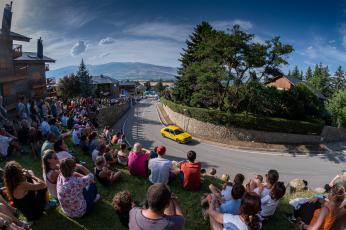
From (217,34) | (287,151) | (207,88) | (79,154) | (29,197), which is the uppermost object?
(217,34)

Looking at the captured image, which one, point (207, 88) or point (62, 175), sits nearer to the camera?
point (62, 175)

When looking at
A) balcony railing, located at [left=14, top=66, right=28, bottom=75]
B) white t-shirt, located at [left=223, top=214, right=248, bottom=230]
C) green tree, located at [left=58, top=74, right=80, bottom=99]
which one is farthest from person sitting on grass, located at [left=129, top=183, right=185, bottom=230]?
green tree, located at [left=58, top=74, right=80, bottom=99]

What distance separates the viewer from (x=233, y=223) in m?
4.03

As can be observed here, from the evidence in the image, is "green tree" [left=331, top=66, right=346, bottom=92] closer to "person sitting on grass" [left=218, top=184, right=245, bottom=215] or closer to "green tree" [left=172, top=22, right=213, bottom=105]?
"green tree" [left=172, top=22, right=213, bottom=105]

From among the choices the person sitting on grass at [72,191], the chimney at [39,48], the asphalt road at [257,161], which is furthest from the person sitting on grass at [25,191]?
the chimney at [39,48]

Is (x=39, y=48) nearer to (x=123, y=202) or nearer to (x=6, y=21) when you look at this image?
(x=6, y=21)

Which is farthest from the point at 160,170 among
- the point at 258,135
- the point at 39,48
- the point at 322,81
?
the point at 322,81

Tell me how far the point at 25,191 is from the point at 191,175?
14.6 feet

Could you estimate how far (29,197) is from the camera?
5207mm

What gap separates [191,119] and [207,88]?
466 cm

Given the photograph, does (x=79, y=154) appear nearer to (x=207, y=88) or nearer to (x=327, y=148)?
(x=207, y=88)

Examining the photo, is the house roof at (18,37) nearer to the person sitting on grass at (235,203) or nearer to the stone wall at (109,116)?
the stone wall at (109,116)

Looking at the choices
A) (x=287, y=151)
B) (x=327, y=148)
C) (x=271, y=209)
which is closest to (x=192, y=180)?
(x=271, y=209)

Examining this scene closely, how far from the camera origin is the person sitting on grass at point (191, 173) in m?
7.62
